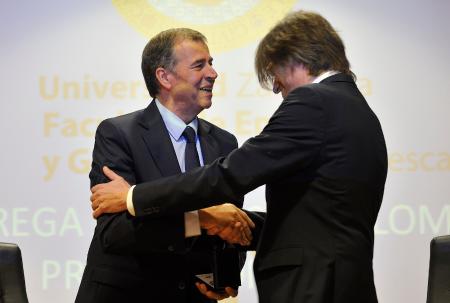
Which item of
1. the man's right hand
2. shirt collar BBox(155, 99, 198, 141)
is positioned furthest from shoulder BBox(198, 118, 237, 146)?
the man's right hand

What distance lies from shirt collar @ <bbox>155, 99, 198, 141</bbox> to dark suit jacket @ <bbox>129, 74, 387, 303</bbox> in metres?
0.60

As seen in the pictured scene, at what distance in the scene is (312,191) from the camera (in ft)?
6.89

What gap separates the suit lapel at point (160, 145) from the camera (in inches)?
103

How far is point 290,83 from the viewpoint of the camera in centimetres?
232

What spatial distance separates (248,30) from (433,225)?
1.60 m

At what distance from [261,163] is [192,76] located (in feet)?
3.04

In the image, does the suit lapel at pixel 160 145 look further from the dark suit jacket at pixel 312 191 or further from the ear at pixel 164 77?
the dark suit jacket at pixel 312 191

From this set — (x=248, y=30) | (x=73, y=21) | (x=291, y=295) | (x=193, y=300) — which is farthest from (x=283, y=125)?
(x=73, y=21)

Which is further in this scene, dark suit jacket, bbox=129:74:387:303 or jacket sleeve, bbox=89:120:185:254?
jacket sleeve, bbox=89:120:185:254

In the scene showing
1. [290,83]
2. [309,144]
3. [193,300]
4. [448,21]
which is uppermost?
[448,21]

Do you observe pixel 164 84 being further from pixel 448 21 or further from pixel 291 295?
pixel 448 21

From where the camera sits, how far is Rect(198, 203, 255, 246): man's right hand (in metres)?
2.44

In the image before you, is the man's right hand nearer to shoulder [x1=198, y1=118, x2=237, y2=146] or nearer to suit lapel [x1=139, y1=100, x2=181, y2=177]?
suit lapel [x1=139, y1=100, x2=181, y2=177]

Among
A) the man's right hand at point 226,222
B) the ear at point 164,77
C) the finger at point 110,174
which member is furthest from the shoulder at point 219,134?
the finger at point 110,174
